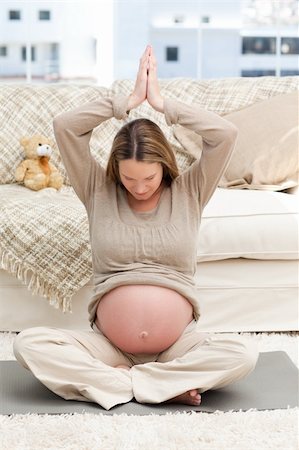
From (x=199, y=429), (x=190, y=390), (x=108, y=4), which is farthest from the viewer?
(x=108, y=4)

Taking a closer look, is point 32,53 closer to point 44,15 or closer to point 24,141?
point 44,15

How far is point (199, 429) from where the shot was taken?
210 centimetres

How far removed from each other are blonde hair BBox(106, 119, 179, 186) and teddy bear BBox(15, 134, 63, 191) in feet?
3.34

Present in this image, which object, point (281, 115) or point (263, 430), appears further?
point (281, 115)

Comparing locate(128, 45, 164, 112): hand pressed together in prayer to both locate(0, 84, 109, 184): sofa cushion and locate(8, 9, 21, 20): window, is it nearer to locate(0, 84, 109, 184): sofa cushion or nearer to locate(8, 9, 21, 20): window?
locate(0, 84, 109, 184): sofa cushion

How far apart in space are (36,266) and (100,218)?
→ 586mm

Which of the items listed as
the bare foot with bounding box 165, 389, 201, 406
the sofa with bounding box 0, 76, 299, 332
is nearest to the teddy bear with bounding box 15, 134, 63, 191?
the sofa with bounding box 0, 76, 299, 332

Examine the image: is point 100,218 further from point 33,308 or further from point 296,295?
point 296,295

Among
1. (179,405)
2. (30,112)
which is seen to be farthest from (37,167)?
(179,405)

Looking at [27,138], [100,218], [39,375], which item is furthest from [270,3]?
[39,375]

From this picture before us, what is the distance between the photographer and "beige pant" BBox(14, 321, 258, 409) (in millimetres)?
2252

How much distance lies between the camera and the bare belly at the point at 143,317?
2.32 m

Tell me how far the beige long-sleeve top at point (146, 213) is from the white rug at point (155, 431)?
37 centimetres

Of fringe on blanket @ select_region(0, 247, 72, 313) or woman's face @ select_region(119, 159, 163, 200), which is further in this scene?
fringe on blanket @ select_region(0, 247, 72, 313)
